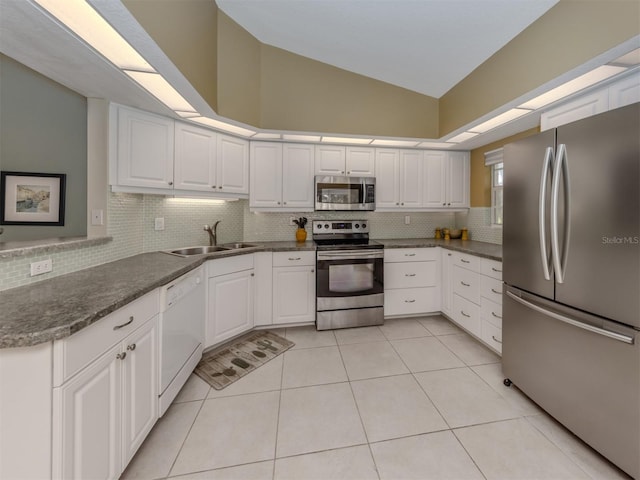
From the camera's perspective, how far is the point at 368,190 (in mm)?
3340

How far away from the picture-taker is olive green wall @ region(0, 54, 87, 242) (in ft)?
6.65

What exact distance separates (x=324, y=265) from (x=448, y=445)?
183cm

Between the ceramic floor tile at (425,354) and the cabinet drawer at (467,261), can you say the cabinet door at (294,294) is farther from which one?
the cabinet drawer at (467,261)

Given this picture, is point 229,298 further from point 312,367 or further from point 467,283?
point 467,283

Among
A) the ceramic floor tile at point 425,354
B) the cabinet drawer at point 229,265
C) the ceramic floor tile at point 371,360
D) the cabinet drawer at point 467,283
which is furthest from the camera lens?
the cabinet drawer at point 467,283

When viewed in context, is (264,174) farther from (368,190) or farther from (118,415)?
(118,415)

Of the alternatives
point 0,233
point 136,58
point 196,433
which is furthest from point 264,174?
point 196,433

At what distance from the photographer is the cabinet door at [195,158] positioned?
247cm

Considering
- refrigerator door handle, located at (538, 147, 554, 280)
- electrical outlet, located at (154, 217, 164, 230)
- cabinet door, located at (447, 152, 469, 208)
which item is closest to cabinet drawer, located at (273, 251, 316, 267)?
electrical outlet, located at (154, 217, 164, 230)

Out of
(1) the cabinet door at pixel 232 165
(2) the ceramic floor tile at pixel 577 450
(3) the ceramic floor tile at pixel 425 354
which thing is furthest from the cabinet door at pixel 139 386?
(2) the ceramic floor tile at pixel 577 450

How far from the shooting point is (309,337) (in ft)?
9.39

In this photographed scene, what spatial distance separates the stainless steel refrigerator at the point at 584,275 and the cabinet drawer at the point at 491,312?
55cm

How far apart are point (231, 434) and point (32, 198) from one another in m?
2.44

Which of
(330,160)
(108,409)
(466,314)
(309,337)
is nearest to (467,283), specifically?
(466,314)
